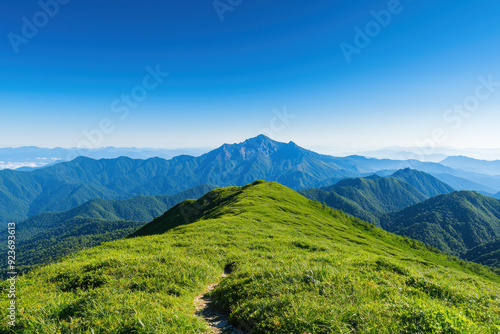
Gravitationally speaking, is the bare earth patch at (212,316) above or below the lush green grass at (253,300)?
below

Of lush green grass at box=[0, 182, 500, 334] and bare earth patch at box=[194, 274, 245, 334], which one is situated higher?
lush green grass at box=[0, 182, 500, 334]

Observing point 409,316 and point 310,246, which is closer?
point 409,316

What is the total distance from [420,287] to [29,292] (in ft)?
56.6

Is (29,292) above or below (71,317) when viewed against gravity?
below

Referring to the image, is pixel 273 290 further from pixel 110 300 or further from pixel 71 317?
pixel 71 317

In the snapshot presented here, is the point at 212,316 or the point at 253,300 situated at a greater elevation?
the point at 253,300

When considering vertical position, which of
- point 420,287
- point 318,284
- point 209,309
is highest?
point 318,284

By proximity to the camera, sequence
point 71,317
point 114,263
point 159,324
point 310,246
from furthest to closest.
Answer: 1. point 310,246
2. point 114,263
3. point 71,317
4. point 159,324

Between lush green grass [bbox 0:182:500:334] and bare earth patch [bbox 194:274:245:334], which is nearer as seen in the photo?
lush green grass [bbox 0:182:500:334]

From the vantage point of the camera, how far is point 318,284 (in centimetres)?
880

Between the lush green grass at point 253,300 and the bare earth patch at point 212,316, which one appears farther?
the bare earth patch at point 212,316

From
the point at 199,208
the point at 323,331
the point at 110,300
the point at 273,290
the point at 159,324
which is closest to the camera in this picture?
the point at 323,331

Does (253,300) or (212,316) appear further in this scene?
(212,316)

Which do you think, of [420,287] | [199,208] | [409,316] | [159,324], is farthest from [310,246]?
[199,208]
